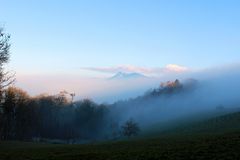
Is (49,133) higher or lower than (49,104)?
lower

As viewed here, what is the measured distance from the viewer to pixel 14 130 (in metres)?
122

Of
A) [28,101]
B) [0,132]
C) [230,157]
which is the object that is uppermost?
[28,101]

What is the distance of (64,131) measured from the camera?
155 metres

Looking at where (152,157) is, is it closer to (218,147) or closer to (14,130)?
(218,147)

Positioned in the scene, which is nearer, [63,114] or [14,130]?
[14,130]

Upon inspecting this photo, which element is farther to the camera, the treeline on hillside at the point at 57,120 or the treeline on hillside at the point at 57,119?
the treeline on hillside at the point at 57,119

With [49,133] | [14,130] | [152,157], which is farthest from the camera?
[49,133]

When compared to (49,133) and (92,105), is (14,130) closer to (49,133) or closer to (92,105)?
(49,133)

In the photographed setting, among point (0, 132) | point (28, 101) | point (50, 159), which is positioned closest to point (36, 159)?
point (50, 159)

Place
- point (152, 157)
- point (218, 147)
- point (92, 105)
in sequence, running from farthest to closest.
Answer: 1. point (92, 105)
2. point (218, 147)
3. point (152, 157)

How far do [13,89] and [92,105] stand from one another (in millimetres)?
52565

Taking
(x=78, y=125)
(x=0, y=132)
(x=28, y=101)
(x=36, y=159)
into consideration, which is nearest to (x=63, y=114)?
(x=78, y=125)

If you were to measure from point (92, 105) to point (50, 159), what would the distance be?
126 metres

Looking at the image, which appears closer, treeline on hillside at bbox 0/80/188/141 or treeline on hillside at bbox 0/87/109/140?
treeline on hillside at bbox 0/80/188/141
